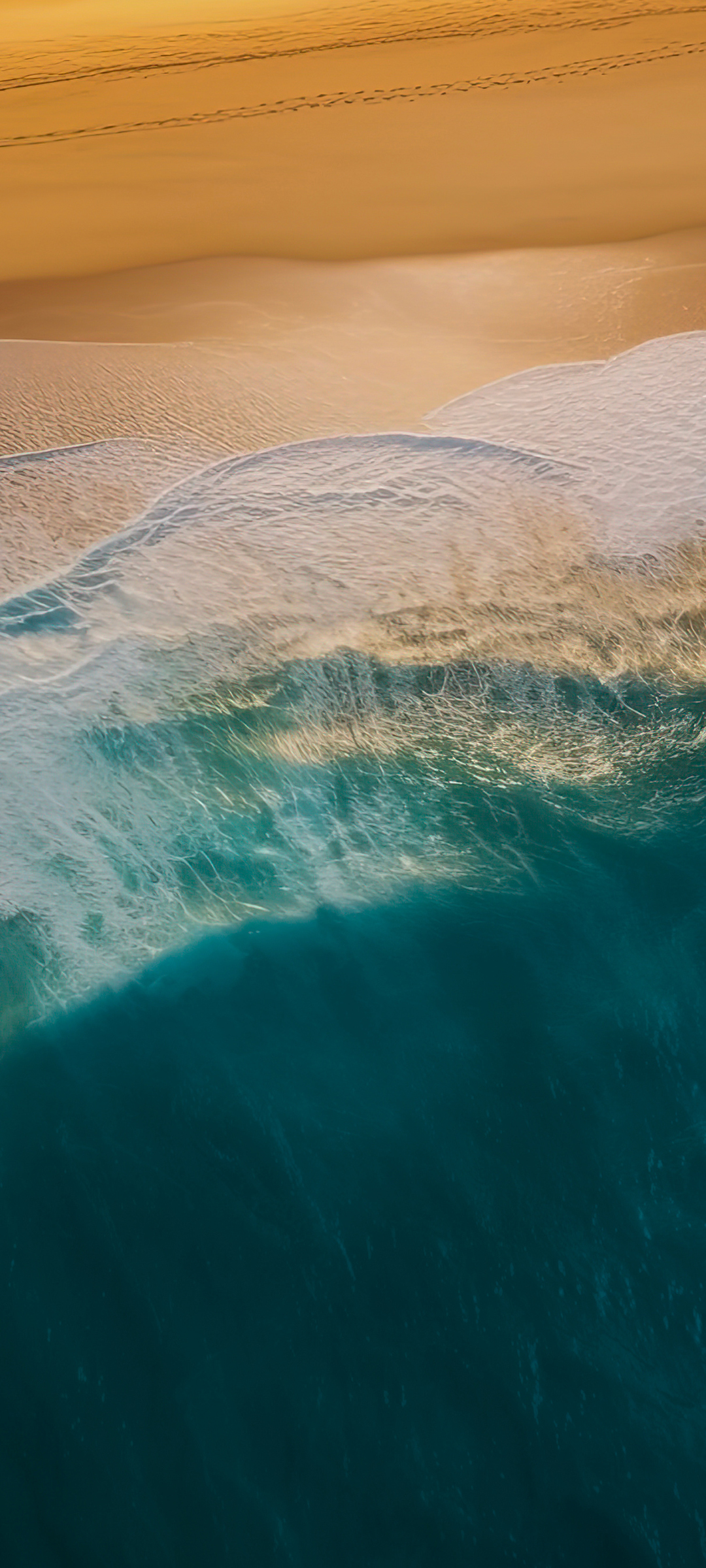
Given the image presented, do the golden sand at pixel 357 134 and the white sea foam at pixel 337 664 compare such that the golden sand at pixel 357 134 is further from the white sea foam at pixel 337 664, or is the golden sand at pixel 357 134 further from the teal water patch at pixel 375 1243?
A: the teal water patch at pixel 375 1243

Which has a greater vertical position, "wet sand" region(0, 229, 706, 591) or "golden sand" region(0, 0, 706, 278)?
"golden sand" region(0, 0, 706, 278)

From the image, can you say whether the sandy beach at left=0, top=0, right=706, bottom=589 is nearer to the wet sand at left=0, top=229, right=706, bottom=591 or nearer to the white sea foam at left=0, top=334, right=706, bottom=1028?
the wet sand at left=0, top=229, right=706, bottom=591

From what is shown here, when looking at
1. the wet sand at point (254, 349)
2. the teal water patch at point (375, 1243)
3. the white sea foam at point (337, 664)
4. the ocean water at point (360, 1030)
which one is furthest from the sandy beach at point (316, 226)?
the teal water patch at point (375, 1243)

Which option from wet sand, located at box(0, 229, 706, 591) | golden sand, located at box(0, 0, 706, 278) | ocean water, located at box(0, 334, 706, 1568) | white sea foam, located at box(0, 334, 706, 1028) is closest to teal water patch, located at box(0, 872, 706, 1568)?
ocean water, located at box(0, 334, 706, 1568)

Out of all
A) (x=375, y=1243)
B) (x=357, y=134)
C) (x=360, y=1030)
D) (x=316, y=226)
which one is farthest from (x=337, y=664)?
(x=357, y=134)

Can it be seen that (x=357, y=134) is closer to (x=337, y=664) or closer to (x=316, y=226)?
(x=316, y=226)

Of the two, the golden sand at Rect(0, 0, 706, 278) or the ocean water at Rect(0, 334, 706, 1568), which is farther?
the golden sand at Rect(0, 0, 706, 278)

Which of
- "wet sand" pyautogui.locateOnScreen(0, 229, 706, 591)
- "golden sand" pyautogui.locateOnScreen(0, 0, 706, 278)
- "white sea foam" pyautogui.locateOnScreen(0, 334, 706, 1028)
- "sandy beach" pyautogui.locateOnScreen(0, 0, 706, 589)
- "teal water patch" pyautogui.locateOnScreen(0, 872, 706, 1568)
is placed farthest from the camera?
"golden sand" pyautogui.locateOnScreen(0, 0, 706, 278)
